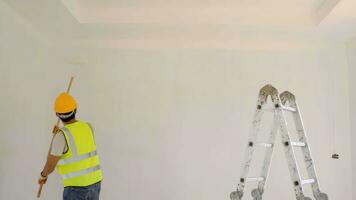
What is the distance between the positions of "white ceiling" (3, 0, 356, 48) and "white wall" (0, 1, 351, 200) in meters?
0.33

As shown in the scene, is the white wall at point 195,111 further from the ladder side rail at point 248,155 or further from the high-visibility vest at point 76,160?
the high-visibility vest at point 76,160

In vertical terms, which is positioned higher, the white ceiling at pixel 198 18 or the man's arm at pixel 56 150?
the white ceiling at pixel 198 18

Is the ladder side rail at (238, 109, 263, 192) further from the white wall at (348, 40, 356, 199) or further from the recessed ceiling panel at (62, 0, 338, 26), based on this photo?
the white wall at (348, 40, 356, 199)

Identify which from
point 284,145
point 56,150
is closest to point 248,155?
point 284,145

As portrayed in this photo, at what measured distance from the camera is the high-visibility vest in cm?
264

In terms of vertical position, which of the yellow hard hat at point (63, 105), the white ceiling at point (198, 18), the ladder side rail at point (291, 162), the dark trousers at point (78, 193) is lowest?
the dark trousers at point (78, 193)

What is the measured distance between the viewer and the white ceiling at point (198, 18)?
349cm

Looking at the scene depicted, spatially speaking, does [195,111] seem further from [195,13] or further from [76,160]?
[76,160]

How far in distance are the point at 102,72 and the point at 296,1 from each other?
228 cm

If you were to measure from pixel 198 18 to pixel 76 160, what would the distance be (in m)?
1.88

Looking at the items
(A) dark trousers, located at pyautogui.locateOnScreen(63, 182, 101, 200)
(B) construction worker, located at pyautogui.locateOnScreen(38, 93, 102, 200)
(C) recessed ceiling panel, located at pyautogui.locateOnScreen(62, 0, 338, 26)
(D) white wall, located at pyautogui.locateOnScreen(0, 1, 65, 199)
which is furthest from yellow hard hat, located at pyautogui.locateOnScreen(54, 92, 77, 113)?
(C) recessed ceiling panel, located at pyautogui.locateOnScreen(62, 0, 338, 26)

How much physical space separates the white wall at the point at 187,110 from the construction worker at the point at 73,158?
141 centimetres

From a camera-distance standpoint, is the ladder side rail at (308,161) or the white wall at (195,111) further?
the white wall at (195,111)

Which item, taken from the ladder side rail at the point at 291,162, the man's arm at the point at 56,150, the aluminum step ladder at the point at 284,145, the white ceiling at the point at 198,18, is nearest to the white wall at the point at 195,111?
the white ceiling at the point at 198,18
